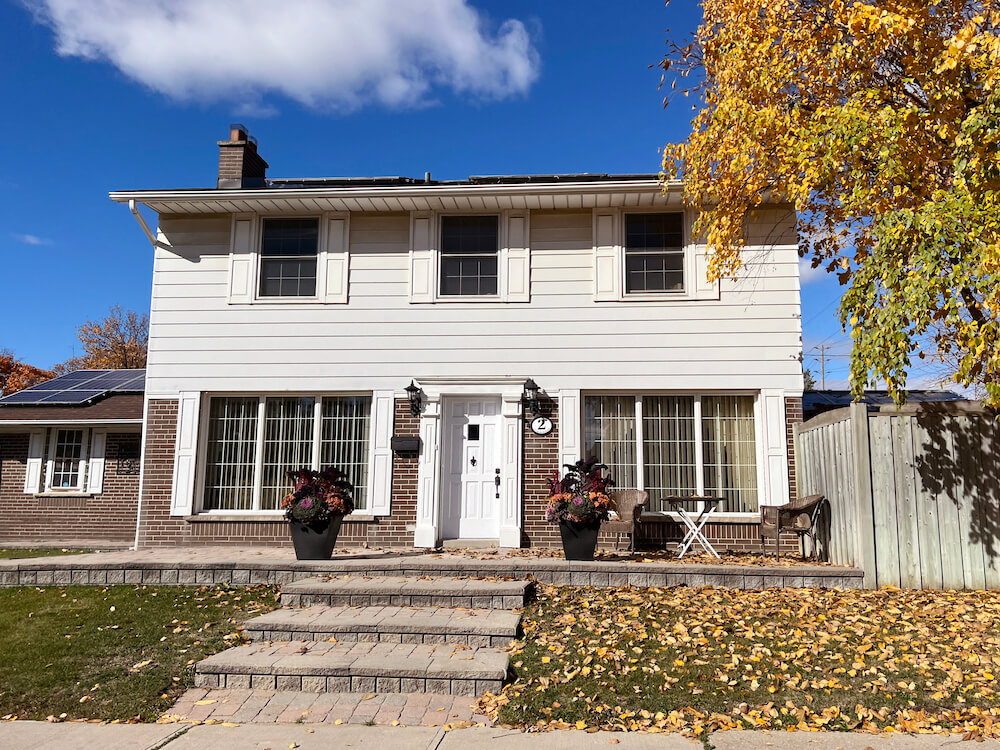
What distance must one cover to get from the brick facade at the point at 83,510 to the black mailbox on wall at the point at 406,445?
23.1 feet

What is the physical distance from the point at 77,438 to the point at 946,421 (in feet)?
48.5

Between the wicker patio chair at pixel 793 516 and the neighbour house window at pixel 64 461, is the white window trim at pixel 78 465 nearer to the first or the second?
the neighbour house window at pixel 64 461

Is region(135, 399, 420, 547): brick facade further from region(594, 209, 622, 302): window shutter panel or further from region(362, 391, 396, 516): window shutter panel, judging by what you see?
region(594, 209, 622, 302): window shutter panel

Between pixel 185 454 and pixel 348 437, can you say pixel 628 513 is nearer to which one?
pixel 348 437

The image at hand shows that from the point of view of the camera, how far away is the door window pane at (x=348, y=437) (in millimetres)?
10555

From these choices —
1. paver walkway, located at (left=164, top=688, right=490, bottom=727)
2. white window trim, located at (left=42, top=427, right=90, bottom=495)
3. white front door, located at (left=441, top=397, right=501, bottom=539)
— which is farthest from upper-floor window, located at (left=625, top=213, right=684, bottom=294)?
white window trim, located at (left=42, top=427, right=90, bottom=495)

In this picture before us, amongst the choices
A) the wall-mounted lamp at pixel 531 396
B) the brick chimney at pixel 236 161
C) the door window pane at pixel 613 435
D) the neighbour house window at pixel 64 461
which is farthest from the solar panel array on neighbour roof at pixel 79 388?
the door window pane at pixel 613 435

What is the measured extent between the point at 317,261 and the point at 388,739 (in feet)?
25.7

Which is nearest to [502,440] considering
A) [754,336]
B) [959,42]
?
[754,336]

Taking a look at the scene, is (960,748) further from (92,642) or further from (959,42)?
(92,642)

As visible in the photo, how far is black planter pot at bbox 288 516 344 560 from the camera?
8555 mm

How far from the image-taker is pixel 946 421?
306 inches

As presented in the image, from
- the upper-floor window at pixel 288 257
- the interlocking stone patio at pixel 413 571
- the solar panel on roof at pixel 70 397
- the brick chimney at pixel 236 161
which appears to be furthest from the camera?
the solar panel on roof at pixel 70 397

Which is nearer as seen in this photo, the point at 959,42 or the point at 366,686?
the point at 366,686
